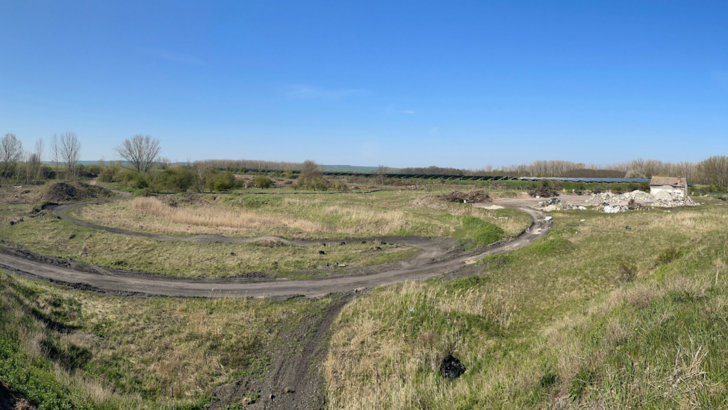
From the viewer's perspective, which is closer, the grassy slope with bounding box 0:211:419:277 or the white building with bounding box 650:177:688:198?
the grassy slope with bounding box 0:211:419:277

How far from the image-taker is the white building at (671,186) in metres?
54.5

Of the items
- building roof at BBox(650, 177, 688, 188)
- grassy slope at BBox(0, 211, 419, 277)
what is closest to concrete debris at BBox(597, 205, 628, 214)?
building roof at BBox(650, 177, 688, 188)

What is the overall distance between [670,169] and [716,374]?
169m

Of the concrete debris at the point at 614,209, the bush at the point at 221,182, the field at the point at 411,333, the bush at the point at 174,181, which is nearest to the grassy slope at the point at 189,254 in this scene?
the field at the point at 411,333

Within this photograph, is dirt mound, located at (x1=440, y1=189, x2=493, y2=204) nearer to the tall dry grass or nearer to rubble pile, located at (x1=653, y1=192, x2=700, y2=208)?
rubble pile, located at (x1=653, y1=192, x2=700, y2=208)

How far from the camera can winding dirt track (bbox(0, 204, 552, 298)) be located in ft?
68.3

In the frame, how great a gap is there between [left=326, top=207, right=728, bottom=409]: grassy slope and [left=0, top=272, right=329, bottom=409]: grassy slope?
3.78 m

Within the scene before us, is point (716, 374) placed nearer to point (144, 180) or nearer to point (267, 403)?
point (267, 403)

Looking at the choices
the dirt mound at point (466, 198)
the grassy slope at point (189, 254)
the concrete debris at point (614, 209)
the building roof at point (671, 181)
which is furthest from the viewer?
the dirt mound at point (466, 198)

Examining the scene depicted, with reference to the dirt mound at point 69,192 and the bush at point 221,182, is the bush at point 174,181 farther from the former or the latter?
the dirt mound at point 69,192

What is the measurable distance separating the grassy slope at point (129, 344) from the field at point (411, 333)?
0.23 ft

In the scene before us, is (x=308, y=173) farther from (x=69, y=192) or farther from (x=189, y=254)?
(x=189, y=254)

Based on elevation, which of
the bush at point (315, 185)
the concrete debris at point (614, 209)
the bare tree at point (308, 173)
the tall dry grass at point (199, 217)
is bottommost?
the tall dry grass at point (199, 217)

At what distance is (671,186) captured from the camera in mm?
55375
